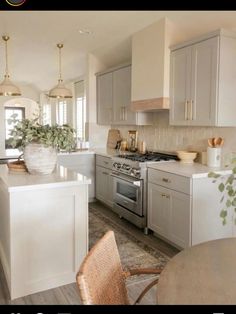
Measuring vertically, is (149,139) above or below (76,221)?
above

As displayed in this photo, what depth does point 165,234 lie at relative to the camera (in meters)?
3.33

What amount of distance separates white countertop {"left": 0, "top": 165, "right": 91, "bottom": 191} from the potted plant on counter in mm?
107

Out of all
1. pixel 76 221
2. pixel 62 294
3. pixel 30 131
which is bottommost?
pixel 62 294

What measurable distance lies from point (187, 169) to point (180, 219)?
0.54m

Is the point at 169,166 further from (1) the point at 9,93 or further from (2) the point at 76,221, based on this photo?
A: (1) the point at 9,93

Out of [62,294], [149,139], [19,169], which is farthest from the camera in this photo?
[149,139]

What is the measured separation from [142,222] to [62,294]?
155 cm

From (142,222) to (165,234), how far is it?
44 centimetres

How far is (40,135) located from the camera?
2.54m

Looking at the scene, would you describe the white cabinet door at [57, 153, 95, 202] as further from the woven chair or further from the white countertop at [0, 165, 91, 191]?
the woven chair
